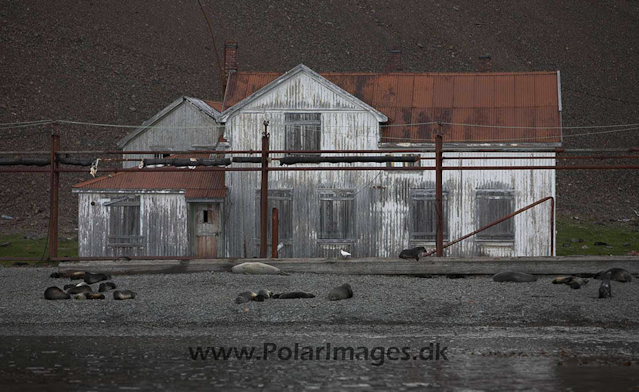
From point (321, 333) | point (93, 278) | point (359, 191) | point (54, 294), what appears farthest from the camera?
point (359, 191)

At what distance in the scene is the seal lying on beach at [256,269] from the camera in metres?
20.7

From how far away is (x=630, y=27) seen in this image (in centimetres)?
10244

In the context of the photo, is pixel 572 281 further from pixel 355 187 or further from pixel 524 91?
pixel 524 91

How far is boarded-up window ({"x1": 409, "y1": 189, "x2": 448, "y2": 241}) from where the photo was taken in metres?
29.3

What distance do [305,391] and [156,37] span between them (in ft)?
252

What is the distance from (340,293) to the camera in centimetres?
1742

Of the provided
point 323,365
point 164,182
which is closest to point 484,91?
point 164,182

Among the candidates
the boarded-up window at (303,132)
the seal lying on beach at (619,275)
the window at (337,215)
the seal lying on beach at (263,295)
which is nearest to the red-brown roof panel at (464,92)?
the boarded-up window at (303,132)

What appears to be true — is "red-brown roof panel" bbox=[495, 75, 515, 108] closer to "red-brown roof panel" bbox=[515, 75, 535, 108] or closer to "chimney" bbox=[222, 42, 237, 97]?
"red-brown roof panel" bbox=[515, 75, 535, 108]

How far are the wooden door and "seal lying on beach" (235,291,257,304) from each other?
1358 cm

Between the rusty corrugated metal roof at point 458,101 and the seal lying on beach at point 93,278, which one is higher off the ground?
the rusty corrugated metal roof at point 458,101

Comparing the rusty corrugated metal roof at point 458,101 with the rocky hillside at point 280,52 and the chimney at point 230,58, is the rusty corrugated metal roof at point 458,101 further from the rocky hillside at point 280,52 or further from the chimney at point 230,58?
the rocky hillside at point 280,52

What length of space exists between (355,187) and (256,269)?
375 inches

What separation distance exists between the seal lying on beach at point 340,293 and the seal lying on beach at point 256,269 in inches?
131
